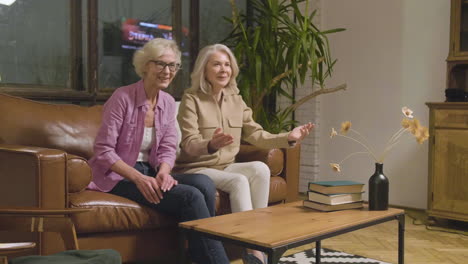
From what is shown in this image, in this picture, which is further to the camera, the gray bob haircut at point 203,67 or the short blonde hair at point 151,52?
the gray bob haircut at point 203,67

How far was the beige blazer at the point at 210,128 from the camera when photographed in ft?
9.30

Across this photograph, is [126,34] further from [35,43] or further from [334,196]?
[334,196]

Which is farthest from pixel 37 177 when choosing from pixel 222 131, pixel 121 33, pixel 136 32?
pixel 136 32

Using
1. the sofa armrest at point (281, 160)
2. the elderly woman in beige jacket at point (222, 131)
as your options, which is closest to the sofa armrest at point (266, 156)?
the sofa armrest at point (281, 160)

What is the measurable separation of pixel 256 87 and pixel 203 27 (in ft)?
2.87

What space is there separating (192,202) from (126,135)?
0.48m

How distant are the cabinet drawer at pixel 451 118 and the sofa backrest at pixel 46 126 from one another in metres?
2.40

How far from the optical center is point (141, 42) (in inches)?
165

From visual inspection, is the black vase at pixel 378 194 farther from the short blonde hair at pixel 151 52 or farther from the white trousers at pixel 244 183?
the short blonde hair at pixel 151 52

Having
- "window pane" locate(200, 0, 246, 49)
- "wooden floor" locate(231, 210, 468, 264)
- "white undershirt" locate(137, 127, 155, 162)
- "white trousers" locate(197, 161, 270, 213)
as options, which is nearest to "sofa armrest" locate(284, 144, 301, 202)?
"wooden floor" locate(231, 210, 468, 264)

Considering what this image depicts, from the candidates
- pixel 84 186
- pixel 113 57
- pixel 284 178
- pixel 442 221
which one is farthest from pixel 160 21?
pixel 442 221

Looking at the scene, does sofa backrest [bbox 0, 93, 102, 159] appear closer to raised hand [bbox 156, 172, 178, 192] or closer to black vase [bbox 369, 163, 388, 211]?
raised hand [bbox 156, 172, 178, 192]

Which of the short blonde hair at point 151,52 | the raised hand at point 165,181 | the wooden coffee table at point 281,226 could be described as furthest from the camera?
the short blonde hair at point 151,52

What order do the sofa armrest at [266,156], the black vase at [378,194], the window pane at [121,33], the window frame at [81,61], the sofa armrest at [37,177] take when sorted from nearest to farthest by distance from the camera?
the sofa armrest at [37,177] → the black vase at [378,194] → the sofa armrest at [266,156] → the window frame at [81,61] → the window pane at [121,33]
